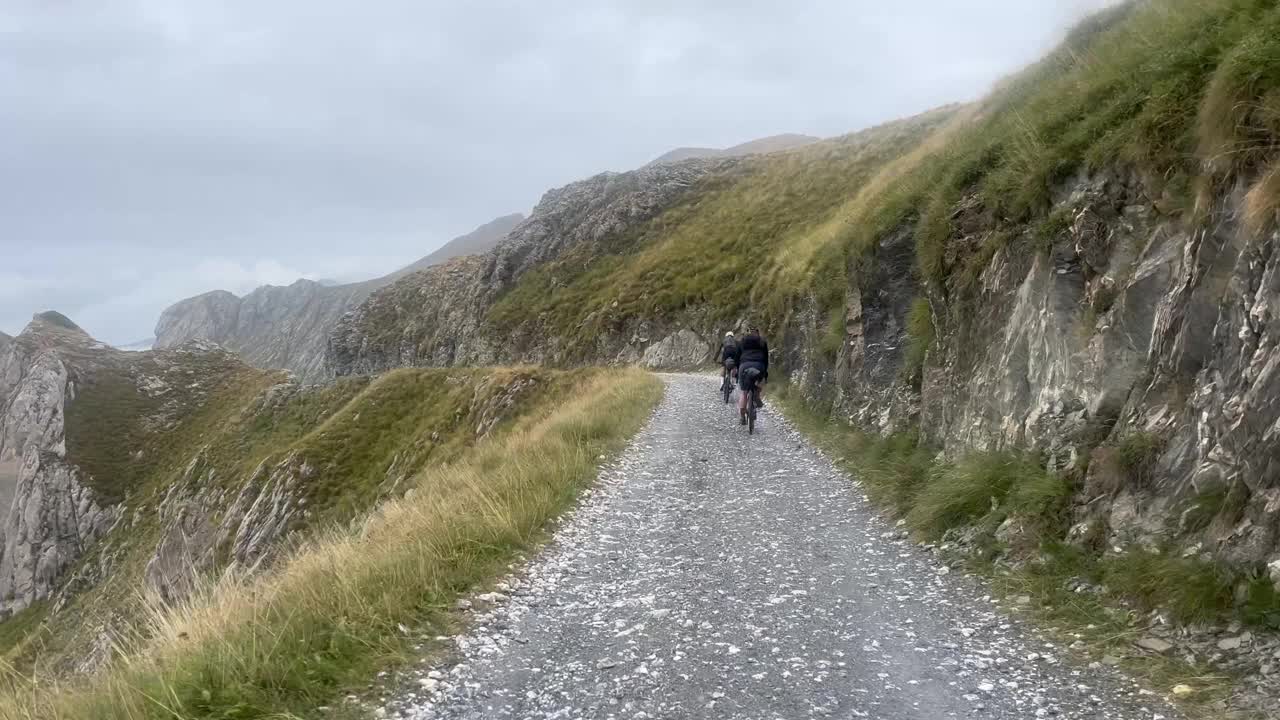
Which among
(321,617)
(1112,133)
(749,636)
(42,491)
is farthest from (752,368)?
(42,491)

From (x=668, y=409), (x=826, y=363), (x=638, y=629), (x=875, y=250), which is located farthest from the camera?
(x=668, y=409)

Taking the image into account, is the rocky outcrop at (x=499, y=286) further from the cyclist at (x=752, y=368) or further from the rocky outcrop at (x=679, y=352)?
the cyclist at (x=752, y=368)

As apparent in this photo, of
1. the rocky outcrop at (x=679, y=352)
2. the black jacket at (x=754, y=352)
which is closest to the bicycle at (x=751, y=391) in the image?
the black jacket at (x=754, y=352)

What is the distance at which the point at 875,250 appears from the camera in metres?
16.8

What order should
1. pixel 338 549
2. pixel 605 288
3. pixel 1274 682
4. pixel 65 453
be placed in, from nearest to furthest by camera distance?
1. pixel 1274 682
2. pixel 338 549
3. pixel 605 288
4. pixel 65 453

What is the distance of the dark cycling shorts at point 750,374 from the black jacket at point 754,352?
4.8 inches

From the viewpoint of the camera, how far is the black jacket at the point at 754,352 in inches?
728

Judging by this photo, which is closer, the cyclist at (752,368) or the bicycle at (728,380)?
the cyclist at (752,368)

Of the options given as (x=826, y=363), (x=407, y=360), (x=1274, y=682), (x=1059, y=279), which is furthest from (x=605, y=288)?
(x=1274, y=682)

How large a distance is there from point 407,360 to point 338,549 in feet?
297

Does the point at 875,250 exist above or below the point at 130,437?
above

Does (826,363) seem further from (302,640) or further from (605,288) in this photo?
(605,288)

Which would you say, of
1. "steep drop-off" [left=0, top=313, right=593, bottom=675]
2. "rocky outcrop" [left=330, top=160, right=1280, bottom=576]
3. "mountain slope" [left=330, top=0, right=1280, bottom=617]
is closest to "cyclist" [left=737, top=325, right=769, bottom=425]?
"mountain slope" [left=330, top=0, right=1280, bottom=617]

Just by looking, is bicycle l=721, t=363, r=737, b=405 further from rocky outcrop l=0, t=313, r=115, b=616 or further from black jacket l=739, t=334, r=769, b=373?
rocky outcrop l=0, t=313, r=115, b=616
